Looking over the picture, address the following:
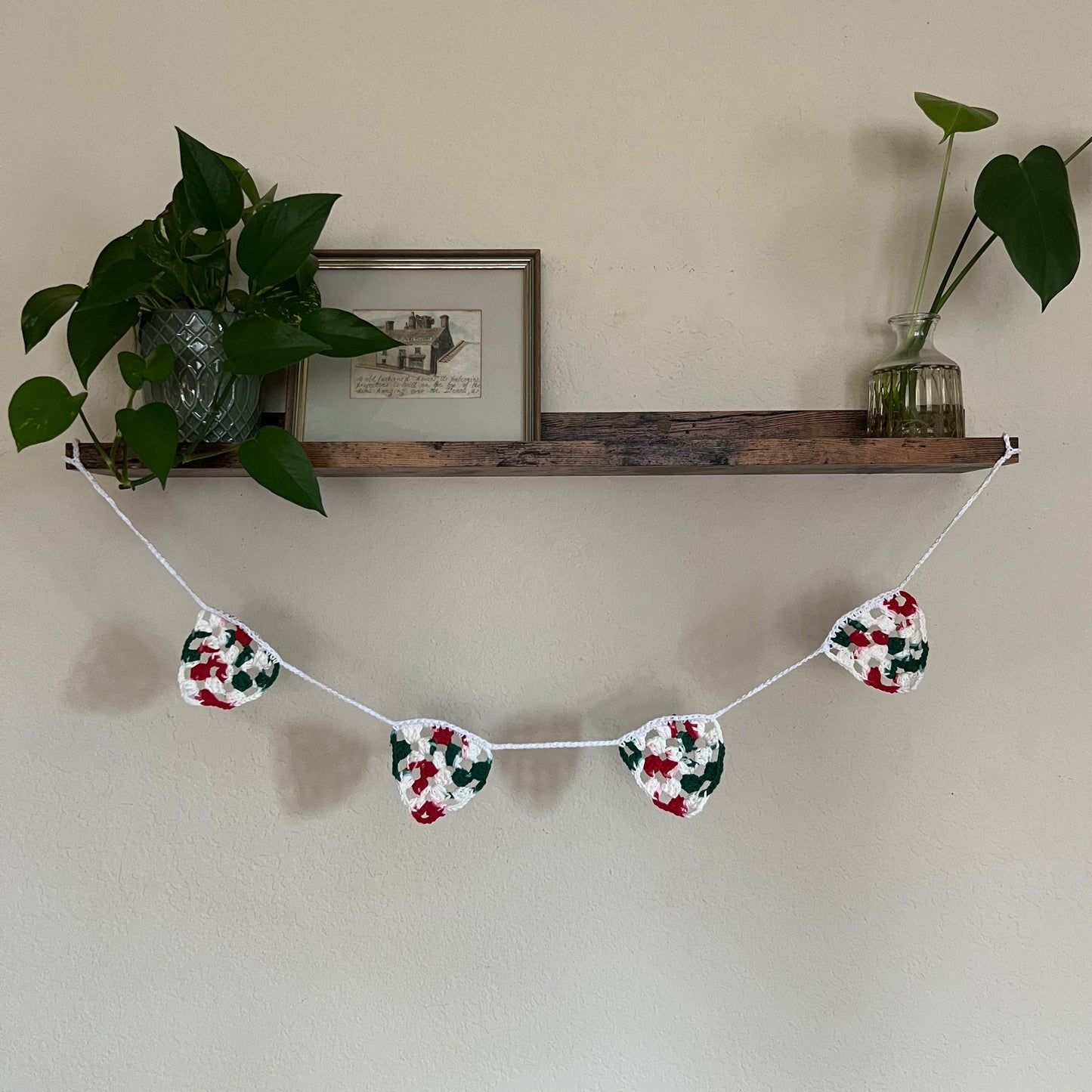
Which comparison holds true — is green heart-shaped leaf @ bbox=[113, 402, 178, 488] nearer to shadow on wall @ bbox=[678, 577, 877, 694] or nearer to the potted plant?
shadow on wall @ bbox=[678, 577, 877, 694]

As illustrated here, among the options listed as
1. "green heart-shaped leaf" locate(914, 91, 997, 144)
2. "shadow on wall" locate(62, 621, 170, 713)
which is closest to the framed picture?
"shadow on wall" locate(62, 621, 170, 713)

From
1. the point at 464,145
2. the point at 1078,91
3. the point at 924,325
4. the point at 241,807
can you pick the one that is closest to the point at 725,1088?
the point at 241,807

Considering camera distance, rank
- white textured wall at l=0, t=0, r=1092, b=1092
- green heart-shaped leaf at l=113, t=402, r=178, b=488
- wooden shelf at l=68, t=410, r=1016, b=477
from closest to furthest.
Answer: green heart-shaped leaf at l=113, t=402, r=178, b=488 < wooden shelf at l=68, t=410, r=1016, b=477 < white textured wall at l=0, t=0, r=1092, b=1092

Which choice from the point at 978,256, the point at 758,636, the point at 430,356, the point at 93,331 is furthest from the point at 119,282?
the point at 978,256

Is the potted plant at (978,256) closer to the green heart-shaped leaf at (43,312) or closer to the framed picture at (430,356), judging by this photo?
the framed picture at (430,356)

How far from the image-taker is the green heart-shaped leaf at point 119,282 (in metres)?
0.73

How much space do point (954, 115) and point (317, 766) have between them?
0.94m

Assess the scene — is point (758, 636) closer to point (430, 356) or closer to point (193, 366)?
point (430, 356)

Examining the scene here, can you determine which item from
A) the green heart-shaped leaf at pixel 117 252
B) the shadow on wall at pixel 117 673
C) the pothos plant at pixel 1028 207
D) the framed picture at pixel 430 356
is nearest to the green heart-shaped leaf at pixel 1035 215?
the pothos plant at pixel 1028 207

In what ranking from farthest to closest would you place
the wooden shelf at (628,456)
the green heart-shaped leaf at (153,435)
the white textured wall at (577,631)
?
1. the white textured wall at (577,631)
2. the wooden shelf at (628,456)
3. the green heart-shaped leaf at (153,435)

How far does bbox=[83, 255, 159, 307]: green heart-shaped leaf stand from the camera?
0.73 metres

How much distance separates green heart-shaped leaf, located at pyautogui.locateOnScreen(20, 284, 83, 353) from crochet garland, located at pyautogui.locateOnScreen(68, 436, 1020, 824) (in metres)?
0.11

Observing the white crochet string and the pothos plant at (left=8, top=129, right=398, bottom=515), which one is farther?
the white crochet string

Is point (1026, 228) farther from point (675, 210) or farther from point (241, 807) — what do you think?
point (241, 807)
